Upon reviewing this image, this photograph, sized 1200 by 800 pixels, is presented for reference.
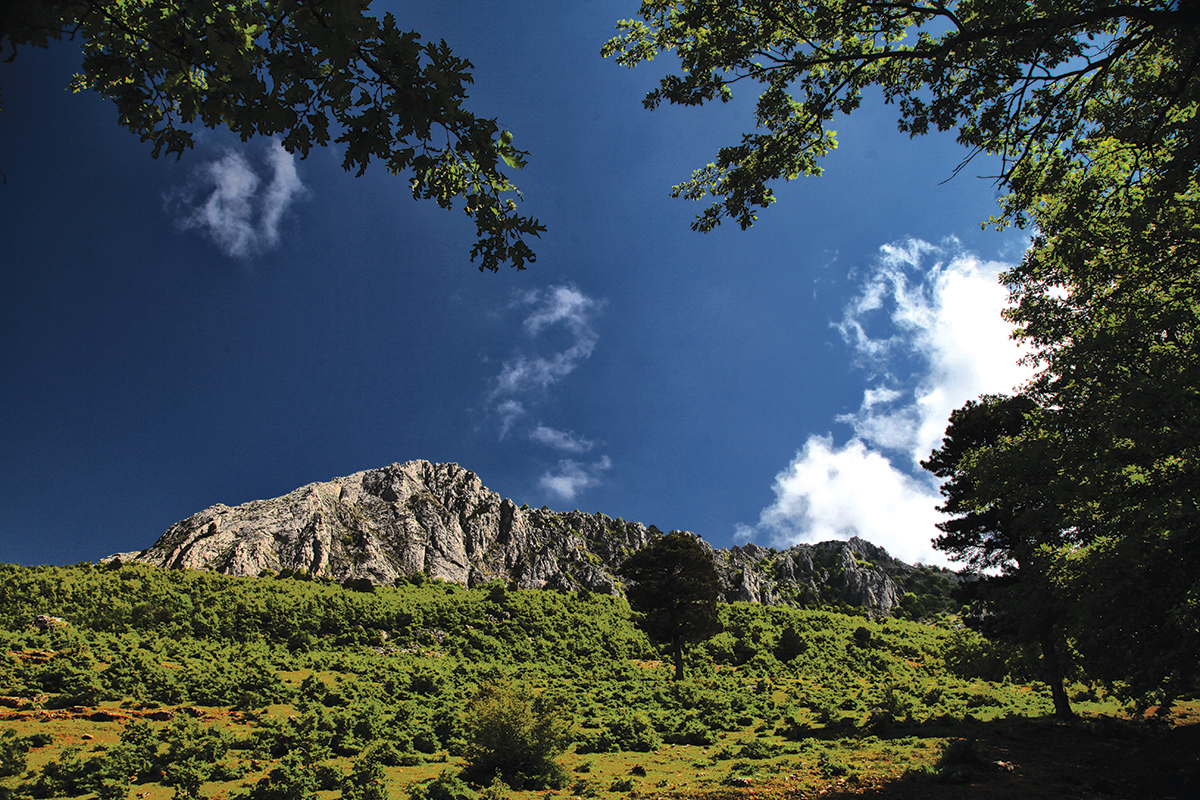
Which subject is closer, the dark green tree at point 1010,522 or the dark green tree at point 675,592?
the dark green tree at point 1010,522

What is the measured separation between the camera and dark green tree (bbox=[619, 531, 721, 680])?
29.1 m

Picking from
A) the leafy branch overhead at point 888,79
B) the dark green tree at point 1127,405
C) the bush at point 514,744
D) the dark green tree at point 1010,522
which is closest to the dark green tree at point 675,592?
the dark green tree at point 1010,522

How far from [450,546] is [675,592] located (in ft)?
151

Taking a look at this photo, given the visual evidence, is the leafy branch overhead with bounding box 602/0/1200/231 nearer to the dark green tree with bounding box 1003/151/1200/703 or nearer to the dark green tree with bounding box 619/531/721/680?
the dark green tree with bounding box 1003/151/1200/703

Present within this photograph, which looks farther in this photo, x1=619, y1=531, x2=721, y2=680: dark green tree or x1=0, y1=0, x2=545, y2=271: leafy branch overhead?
x1=619, y1=531, x2=721, y2=680: dark green tree

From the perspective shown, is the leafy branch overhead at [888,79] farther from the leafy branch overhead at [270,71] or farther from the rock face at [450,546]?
the rock face at [450,546]

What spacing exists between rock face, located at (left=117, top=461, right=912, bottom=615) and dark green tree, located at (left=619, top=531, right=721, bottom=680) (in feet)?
114

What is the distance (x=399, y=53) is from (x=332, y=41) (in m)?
0.42

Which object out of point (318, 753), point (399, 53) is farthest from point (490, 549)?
point (399, 53)

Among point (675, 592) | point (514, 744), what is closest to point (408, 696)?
point (514, 744)

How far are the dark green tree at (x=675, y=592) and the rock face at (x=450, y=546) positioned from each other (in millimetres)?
34779

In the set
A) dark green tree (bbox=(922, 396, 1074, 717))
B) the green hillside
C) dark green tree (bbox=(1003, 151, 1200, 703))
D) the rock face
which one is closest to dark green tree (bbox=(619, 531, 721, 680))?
the green hillside

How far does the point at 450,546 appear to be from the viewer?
67.5 meters

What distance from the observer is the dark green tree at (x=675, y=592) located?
29078 millimetres
